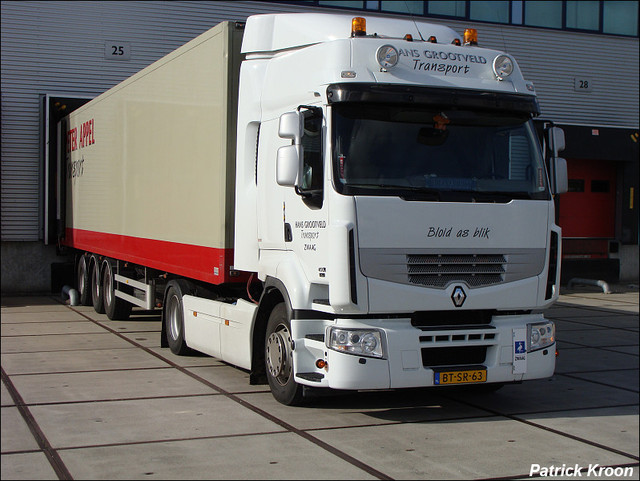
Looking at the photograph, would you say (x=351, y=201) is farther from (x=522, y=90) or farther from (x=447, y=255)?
(x=522, y=90)

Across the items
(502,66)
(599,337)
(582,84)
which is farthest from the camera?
(582,84)

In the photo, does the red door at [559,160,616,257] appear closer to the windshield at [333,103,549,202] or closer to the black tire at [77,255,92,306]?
the black tire at [77,255,92,306]

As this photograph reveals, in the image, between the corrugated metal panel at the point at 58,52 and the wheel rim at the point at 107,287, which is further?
the corrugated metal panel at the point at 58,52

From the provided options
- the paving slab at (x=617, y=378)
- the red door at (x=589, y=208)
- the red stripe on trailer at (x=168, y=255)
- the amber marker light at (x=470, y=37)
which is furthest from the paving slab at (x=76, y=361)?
the red door at (x=589, y=208)

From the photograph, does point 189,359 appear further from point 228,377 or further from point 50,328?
point 50,328

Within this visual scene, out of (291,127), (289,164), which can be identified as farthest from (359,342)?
(291,127)

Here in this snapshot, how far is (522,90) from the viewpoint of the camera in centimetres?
803

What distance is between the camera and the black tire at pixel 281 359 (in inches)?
309

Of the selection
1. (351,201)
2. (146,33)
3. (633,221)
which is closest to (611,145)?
(633,221)

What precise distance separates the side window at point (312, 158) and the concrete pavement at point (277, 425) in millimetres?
1948

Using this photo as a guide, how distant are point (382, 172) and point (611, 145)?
1783cm

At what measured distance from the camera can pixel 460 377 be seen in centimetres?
744

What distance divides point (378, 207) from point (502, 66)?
193cm

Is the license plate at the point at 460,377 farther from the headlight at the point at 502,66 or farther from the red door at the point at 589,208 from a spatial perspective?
the red door at the point at 589,208
